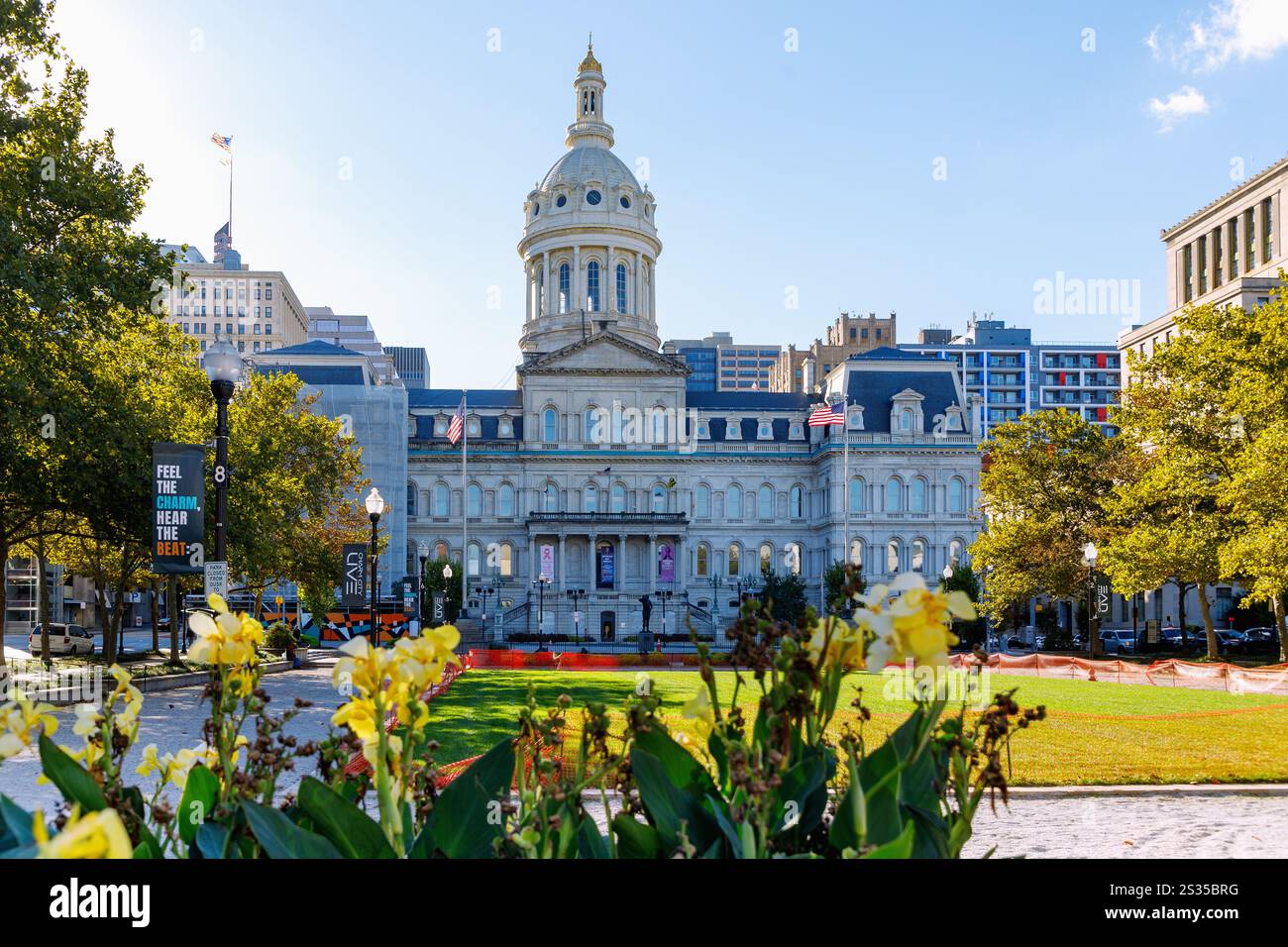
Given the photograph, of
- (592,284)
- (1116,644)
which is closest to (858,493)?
(1116,644)

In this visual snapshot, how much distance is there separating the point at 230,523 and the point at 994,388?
12819 centimetres

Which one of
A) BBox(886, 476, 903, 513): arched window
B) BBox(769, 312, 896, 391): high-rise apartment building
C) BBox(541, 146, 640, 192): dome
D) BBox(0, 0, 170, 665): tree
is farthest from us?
BBox(769, 312, 896, 391): high-rise apartment building

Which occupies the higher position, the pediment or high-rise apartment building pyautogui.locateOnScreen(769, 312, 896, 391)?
high-rise apartment building pyautogui.locateOnScreen(769, 312, 896, 391)

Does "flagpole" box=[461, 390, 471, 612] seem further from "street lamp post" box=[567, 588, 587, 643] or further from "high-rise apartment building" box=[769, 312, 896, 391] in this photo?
"high-rise apartment building" box=[769, 312, 896, 391]

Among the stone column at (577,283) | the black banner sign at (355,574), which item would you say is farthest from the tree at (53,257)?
the stone column at (577,283)

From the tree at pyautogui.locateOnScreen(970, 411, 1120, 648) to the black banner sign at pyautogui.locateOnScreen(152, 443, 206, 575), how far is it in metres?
40.1

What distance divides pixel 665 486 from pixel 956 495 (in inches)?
861

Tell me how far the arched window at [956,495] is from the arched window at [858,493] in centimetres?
656

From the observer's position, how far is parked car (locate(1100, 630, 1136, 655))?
57.3 meters

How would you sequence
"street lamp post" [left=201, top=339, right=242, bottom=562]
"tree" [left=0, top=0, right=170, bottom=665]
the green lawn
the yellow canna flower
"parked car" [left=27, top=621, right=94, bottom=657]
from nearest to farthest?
the yellow canna flower < the green lawn < "street lamp post" [left=201, top=339, right=242, bottom=562] < "tree" [left=0, top=0, right=170, bottom=665] < "parked car" [left=27, top=621, right=94, bottom=657]

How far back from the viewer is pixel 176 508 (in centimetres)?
1662

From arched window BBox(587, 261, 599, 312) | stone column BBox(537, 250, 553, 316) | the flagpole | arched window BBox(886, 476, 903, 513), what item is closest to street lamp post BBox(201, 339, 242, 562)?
the flagpole

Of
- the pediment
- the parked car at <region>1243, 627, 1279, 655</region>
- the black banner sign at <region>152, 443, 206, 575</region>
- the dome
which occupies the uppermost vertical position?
the dome

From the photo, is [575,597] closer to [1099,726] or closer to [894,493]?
[894,493]
